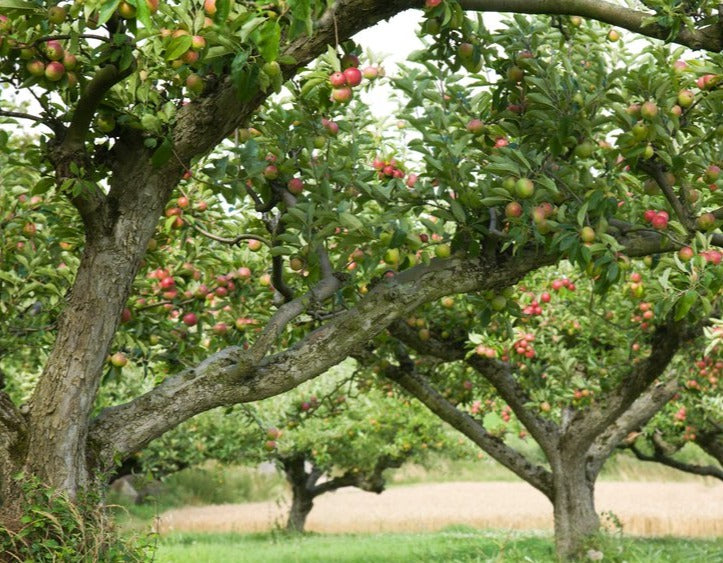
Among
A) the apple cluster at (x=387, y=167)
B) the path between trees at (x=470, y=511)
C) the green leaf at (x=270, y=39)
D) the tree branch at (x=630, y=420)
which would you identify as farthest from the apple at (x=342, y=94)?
the path between trees at (x=470, y=511)

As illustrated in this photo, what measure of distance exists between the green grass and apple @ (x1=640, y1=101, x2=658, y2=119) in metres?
6.14

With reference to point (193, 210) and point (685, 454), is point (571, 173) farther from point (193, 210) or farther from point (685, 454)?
point (685, 454)

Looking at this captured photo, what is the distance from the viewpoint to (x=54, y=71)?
386 cm

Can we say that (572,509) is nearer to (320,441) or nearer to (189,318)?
(189,318)

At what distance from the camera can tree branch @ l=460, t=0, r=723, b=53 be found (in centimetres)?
381

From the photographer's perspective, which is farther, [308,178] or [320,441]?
[320,441]

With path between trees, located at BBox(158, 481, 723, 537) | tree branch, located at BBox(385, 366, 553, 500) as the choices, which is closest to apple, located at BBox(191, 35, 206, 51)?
tree branch, located at BBox(385, 366, 553, 500)

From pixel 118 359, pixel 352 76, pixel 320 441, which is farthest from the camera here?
pixel 320 441

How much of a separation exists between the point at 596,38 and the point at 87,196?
3.25 m

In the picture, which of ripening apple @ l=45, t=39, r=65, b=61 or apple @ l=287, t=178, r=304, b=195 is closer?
ripening apple @ l=45, t=39, r=65, b=61

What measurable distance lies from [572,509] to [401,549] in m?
5.24

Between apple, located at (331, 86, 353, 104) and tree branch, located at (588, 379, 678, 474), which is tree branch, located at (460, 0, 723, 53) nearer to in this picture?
apple, located at (331, 86, 353, 104)

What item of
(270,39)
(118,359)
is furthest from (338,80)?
(118,359)

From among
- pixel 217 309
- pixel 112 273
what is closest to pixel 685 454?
pixel 217 309
